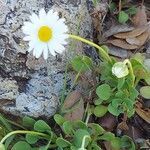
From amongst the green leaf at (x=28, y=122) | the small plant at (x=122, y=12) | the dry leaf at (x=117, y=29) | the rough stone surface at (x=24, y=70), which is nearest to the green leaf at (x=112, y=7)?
the small plant at (x=122, y=12)

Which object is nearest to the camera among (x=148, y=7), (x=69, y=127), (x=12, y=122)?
(x=69, y=127)

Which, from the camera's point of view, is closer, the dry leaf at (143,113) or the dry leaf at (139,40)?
the dry leaf at (143,113)

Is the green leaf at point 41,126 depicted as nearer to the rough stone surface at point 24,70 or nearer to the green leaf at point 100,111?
the rough stone surface at point 24,70

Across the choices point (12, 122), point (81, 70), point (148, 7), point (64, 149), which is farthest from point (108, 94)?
point (148, 7)

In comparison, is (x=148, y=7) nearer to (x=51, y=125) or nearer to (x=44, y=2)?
(x=44, y=2)

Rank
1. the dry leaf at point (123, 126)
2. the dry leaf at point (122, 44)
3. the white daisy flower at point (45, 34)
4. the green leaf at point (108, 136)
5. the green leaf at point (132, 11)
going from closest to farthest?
the white daisy flower at point (45, 34), the green leaf at point (108, 136), the dry leaf at point (123, 126), the dry leaf at point (122, 44), the green leaf at point (132, 11)

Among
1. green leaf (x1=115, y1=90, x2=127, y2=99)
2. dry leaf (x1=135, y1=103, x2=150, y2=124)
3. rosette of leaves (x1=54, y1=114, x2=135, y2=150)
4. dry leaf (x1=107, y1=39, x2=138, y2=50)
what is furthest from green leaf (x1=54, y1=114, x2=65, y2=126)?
dry leaf (x1=107, y1=39, x2=138, y2=50)

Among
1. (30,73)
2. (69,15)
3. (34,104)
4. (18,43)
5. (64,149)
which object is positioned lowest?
(64,149)
